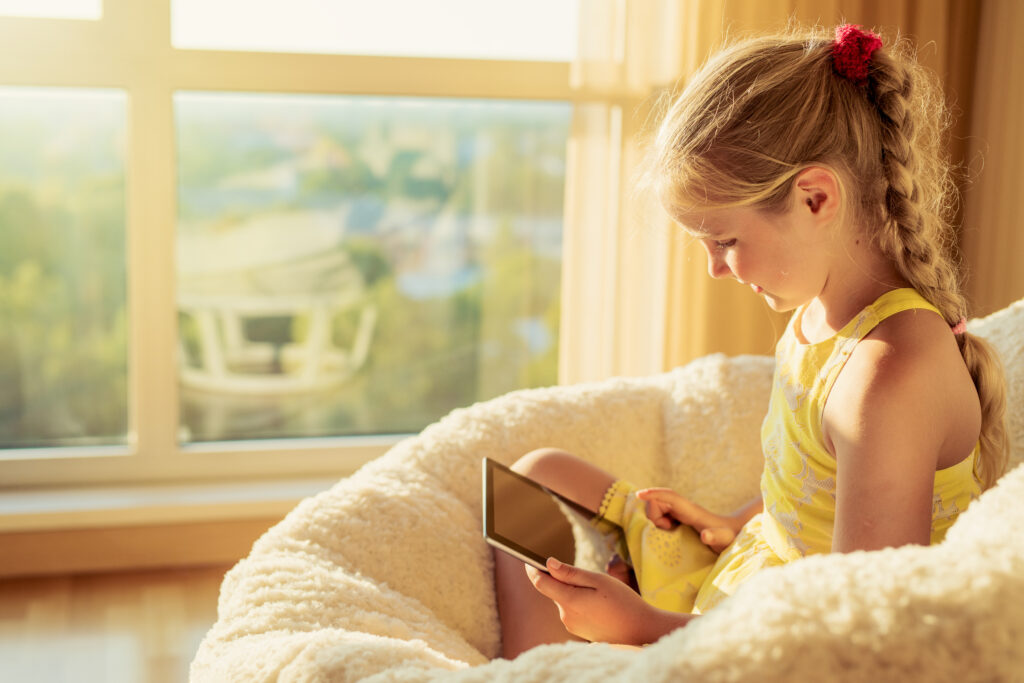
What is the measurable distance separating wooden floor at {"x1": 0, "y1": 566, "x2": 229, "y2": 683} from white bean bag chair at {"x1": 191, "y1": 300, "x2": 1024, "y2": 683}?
546 millimetres

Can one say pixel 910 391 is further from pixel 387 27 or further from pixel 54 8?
pixel 54 8

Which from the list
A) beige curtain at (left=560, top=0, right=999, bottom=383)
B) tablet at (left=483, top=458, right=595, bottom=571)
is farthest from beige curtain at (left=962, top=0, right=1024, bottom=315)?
tablet at (left=483, top=458, right=595, bottom=571)

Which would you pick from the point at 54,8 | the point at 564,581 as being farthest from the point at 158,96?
the point at 564,581

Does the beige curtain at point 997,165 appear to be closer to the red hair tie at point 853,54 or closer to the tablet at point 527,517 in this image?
the red hair tie at point 853,54

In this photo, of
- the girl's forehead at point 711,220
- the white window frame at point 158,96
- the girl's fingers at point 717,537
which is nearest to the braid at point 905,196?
the girl's forehead at point 711,220

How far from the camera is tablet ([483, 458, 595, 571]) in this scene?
3.63 feet

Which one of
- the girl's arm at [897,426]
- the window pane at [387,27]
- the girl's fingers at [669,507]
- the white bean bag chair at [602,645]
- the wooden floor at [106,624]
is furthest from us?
the window pane at [387,27]

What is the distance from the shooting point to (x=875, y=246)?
1.06m

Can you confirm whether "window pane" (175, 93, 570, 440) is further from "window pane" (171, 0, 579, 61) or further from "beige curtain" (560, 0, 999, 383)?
"beige curtain" (560, 0, 999, 383)

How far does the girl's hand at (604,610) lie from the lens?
102 cm

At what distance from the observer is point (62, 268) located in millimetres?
2148

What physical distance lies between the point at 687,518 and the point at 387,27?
1.38 m

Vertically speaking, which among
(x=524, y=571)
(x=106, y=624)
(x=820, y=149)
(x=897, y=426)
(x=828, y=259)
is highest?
(x=820, y=149)

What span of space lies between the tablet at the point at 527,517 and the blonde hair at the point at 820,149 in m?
0.40
